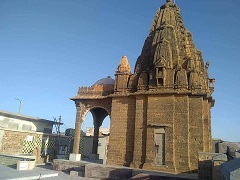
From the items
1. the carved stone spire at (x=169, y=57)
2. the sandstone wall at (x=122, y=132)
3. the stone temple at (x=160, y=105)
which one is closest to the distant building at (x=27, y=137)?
the stone temple at (x=160, y=105)

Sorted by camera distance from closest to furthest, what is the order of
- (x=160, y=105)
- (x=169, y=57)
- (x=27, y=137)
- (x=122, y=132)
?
(x=160, y=105)
(x=122, y=132)
(x=169, y=57)
(x=27, y=137)

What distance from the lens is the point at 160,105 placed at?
14953 millimetres

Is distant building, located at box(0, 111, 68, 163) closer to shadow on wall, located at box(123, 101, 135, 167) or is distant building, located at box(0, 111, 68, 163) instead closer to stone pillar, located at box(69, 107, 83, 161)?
stone pillar, located at box(69, 107, 83, 161)

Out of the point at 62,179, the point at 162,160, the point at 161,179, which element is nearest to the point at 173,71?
the point at 162,160

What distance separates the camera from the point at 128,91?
1667 cm

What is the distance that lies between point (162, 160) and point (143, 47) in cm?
1017

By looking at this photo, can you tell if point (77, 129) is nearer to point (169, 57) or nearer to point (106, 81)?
point (106, 81)

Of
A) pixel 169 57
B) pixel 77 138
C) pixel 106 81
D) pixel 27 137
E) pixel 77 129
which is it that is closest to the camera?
pixel 169 57

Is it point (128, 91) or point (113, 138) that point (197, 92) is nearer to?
point (128, 91)

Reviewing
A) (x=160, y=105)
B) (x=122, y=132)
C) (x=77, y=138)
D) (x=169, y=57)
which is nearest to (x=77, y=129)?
(x=77, y=138)

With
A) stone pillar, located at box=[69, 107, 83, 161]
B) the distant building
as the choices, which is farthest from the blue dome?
the distant building

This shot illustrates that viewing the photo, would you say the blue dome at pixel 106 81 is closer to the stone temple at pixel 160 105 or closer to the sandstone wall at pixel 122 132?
the stone temple at pixel 160 105

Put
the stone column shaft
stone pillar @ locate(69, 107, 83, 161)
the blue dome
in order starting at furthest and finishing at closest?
the blue dome → the stone column shaft → stone pillar @ locate(69, 107, 83, 161)

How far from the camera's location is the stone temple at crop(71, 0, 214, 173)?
45.8 feet
